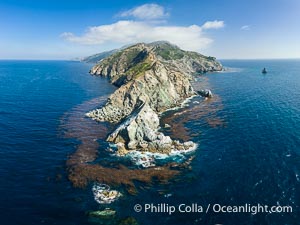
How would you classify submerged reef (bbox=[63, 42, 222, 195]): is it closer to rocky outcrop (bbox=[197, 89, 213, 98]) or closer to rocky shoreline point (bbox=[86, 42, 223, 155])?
rocky shoreline point (bbox=[86, 42, 223, 155])

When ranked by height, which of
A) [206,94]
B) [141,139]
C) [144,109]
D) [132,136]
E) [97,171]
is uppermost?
[206,94]

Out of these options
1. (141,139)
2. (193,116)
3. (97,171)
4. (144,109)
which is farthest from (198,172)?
(193,116)

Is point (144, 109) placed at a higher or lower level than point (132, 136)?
higher

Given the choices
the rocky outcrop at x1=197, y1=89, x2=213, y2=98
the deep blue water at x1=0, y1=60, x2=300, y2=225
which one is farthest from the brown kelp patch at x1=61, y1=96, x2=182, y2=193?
the rocky outcrop at x1=197, y1=89, x2=213, y2=98

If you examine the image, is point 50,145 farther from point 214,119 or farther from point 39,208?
point 214,119

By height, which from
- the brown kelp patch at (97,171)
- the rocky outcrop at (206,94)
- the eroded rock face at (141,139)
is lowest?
the brown kelp patch at (97,171)

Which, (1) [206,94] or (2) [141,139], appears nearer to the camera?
(2) [141,139]

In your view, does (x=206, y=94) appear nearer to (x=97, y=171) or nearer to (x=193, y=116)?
(x=193, y=116)

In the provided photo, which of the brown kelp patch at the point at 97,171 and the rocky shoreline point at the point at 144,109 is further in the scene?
the rocky shoreline point at the point at 144,109

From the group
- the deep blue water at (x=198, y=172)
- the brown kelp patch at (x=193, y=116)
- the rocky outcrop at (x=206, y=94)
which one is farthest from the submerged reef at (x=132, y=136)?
the rocky outcrop at (x=206, y=94)

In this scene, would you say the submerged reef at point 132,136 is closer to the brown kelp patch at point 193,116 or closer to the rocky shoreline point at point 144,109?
the rocky shoreline point at point 144,109

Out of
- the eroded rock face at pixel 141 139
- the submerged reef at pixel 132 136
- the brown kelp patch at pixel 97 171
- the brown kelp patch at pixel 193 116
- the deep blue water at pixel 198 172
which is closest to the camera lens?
the deep blue water at pixel 198 172

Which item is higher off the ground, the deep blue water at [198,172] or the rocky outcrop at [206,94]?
the rocky outcrop at [206,94]
